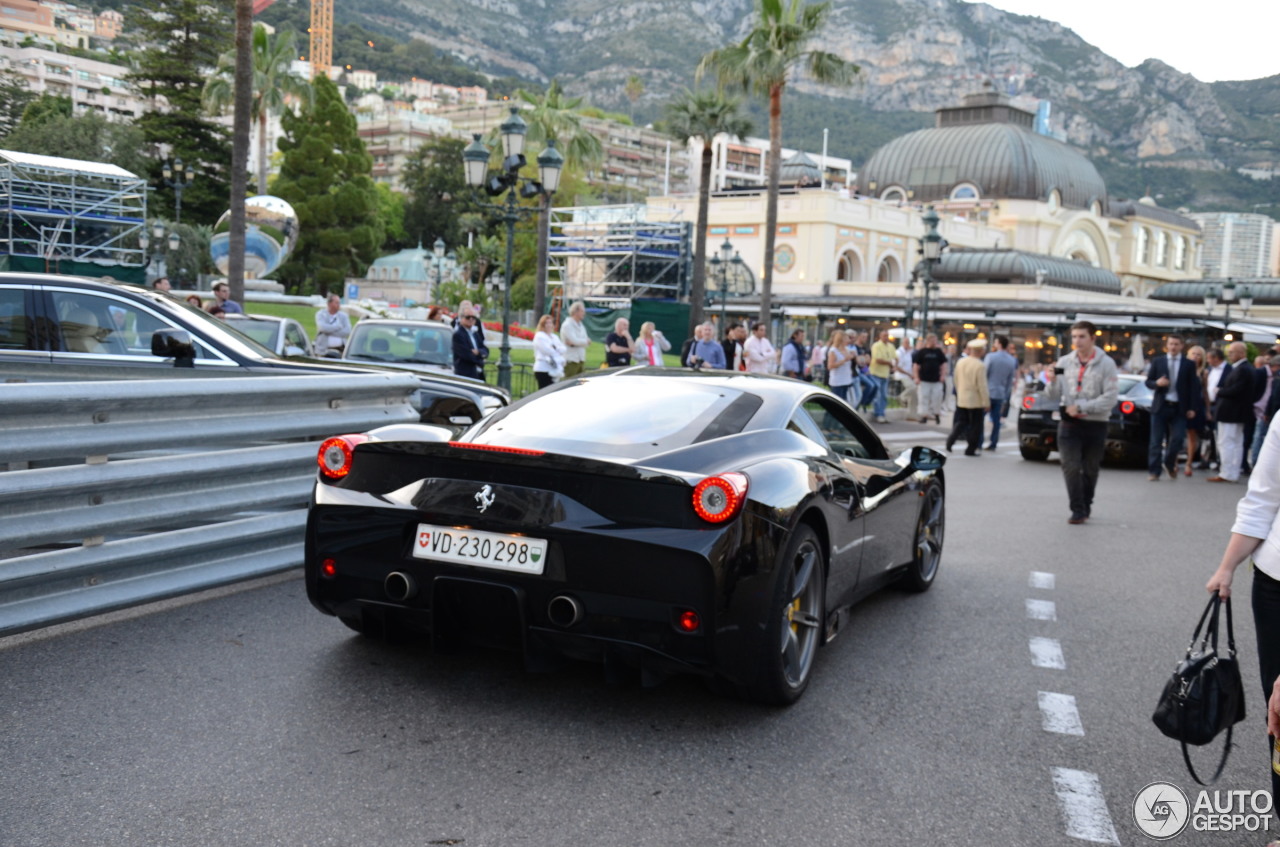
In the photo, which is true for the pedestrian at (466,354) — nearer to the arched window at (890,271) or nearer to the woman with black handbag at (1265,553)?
the woman with black handbag at (1265,553)

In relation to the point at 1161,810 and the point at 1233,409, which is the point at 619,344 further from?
the point at 1161,810

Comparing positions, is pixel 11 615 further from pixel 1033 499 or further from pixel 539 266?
pixel 539 266

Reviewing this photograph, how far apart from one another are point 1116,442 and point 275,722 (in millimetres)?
15843

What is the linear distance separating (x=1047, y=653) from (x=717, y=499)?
8.58 feet

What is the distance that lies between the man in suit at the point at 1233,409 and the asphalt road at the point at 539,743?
10643 mm

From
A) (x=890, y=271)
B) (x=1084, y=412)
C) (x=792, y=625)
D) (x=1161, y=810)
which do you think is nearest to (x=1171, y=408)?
(x=1084, y=412)

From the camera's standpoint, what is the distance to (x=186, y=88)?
228 ft

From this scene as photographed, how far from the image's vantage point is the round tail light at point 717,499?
4.13 meters

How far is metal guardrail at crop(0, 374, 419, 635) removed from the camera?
4.77 metres

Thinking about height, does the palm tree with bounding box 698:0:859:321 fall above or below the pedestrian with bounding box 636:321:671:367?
above

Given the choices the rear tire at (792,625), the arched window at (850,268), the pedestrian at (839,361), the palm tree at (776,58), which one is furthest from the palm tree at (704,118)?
the arched window at (850,268)

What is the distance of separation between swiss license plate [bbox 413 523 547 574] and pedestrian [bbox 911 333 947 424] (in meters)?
18.8

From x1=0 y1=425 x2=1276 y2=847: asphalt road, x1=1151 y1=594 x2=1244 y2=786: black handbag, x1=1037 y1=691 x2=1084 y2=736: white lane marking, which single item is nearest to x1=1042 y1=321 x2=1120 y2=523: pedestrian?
x1=0 y1=425 x2=1276 y2=847: asphalt road

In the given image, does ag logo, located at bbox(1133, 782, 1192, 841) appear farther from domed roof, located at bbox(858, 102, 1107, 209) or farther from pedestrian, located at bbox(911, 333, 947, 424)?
domed roof, located at bbox(858, 102, 1107, 209)
